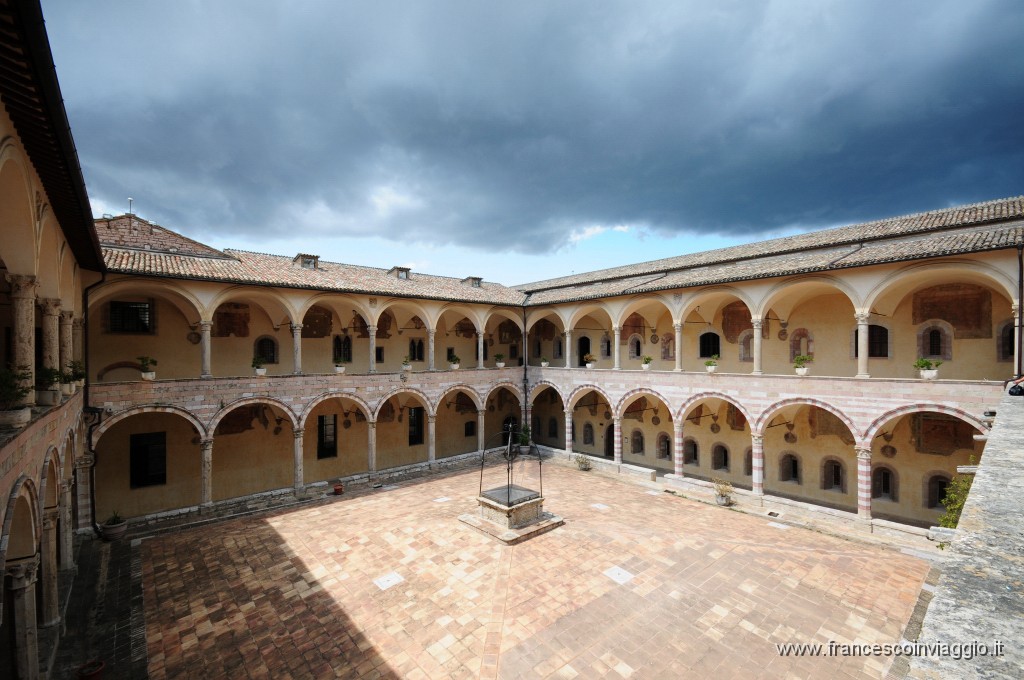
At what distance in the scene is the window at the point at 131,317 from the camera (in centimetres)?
1600

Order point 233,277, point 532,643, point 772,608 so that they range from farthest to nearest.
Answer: point 233,277 < point 772,608 < point 532,643

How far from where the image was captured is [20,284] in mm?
7023

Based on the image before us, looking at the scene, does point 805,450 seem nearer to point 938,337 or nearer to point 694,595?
point 938,337

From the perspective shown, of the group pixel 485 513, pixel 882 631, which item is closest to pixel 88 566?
pixel 485 513

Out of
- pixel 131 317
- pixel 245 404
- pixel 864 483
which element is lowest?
pixel 864 483

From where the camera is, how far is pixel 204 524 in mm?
14469

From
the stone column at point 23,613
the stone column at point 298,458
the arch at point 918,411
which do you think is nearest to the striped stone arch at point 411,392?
the stone column at point 298,458

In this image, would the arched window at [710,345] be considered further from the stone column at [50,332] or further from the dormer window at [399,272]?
the stone column at [50,332]

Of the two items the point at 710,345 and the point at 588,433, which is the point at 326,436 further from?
the point at 710,345

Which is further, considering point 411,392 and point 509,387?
point 509,387

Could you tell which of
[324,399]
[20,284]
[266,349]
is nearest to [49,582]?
[20,284]

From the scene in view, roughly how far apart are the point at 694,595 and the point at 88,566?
14.3m

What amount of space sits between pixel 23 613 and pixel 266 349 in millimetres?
13143

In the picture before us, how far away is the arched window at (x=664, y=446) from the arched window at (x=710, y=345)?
4366 mm
